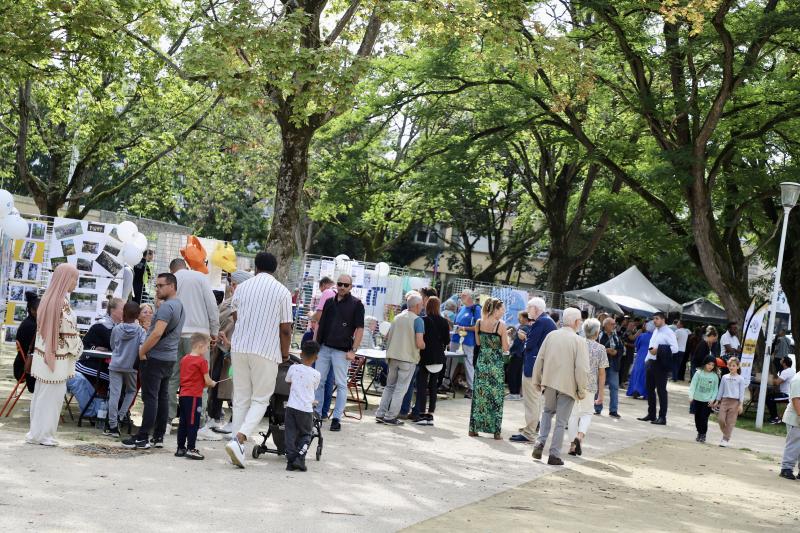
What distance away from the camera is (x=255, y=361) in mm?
9156

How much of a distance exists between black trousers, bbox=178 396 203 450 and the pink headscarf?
124cm

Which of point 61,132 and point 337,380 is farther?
point 61,132

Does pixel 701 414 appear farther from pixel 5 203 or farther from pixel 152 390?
pixel 5 203

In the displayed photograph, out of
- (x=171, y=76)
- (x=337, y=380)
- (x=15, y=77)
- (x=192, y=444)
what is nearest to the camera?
(x=192, y=444)

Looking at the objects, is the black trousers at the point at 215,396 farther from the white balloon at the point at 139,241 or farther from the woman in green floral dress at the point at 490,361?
the white balloon at the point at 139,241

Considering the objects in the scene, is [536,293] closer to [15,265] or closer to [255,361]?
[15,265]

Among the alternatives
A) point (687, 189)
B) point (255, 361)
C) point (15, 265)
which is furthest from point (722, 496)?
point (687, 189)

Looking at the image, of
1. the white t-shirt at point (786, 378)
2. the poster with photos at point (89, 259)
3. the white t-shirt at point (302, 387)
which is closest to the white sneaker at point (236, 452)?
the white t-shirt at point (302, 387)

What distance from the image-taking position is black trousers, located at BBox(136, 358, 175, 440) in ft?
30.7

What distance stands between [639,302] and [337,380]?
21.1 m

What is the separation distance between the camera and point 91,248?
1581cm

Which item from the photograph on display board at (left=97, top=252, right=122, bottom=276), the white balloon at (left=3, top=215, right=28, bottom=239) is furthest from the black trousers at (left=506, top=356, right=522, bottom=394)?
the white balloon at (left=3, top=215, right=28, bottom=239)

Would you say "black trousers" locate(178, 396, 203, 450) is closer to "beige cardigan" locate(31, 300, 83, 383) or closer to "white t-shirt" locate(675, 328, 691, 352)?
"beige cardigan" locate(31, 300, 83, 383)

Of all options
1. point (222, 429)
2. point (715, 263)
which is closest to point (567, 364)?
point (222, 429)
